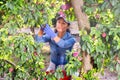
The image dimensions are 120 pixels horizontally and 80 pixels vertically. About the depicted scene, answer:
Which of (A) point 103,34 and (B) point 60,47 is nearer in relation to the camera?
(A) point 103,34

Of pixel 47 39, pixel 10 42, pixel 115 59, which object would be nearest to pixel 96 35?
pixel 115 59

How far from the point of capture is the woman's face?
11.9 ft

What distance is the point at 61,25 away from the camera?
12.1 ft

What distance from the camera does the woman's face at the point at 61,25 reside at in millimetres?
3627

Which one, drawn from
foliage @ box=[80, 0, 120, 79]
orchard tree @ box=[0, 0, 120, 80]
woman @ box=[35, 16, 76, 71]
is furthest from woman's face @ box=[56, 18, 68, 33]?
foliage @ box=[80, 0, 120, 79]

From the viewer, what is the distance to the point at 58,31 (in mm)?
3768

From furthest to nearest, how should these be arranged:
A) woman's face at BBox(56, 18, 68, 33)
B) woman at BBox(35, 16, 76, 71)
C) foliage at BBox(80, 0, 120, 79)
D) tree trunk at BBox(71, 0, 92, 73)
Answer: woman's face at BBox(56, 18, 68, 33) → woman at BBox(35, 16, 76, 71) → tree trunk at BBox(71, 0, 92, 73) → foliage at BBox(80, 0, 120, 79)

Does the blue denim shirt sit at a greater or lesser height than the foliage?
lesser

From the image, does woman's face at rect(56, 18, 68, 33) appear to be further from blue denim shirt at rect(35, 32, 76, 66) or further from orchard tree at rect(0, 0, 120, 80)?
orchard tree at rect(0, 0, 120, 80)

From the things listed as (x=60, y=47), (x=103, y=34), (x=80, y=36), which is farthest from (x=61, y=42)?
(x=103, y=34)

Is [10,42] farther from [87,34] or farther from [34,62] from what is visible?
[87,34]

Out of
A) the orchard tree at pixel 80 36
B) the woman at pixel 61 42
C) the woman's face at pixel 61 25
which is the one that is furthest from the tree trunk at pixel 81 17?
the woman's face at pixel 61 25

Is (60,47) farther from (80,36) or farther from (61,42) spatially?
(80,36)

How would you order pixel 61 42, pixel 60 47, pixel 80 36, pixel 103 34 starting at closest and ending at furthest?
pixel 103 34 < pixel 80 36 < pixel 61 42 < pixel 60 47
